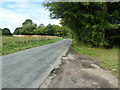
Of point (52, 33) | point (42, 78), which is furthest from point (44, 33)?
point (42, 78)

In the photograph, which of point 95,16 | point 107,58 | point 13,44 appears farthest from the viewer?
point 13,44

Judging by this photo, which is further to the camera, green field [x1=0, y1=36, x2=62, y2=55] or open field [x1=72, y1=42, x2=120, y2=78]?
green field [x1=0, y1=36, x2=62, y2=55]

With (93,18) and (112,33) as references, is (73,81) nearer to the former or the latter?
(93,18)

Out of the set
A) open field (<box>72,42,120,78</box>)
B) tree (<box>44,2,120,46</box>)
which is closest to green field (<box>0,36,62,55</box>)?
tree (<box>44,2,120,46</box>)

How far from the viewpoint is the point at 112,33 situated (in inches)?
443

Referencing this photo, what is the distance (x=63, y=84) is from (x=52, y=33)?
6255 centimetres

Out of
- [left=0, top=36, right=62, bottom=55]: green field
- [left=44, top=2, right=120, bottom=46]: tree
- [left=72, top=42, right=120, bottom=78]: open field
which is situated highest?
[left=44, top=2, right=120, bottom=46]: tree

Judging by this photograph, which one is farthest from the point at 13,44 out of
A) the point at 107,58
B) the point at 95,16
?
the point at 107,58

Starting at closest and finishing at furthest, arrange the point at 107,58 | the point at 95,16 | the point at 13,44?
the point at 107,58 < the point at 95,16 < the point at 13,44

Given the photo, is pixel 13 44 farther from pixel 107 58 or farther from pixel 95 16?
pixel 107 58

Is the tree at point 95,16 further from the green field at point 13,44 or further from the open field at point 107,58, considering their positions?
the green field at point 13,44

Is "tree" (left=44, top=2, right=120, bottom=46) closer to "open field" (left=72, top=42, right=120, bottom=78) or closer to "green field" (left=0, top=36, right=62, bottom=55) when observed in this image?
"open field" (left=72, top=42, right=120, bottom=78)

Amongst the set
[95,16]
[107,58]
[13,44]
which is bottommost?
[107,58]

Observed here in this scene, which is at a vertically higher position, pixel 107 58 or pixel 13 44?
pixel 13 44
